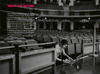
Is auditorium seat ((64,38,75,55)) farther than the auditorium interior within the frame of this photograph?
Yes

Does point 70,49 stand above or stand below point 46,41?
below

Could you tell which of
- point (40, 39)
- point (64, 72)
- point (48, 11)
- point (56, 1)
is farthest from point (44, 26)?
point (64, 72)

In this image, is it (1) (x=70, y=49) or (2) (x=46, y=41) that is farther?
Result: (2) (x=46, y=41)

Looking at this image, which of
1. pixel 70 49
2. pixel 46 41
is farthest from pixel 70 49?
pixel 46 41

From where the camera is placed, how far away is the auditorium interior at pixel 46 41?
303cm

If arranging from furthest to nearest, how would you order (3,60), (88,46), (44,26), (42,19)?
(44,26)
(42,19)
(88,46)
(3,60)

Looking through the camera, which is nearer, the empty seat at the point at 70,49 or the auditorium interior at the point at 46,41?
the auditorium interior at the point at 46,41

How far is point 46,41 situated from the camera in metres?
8.95

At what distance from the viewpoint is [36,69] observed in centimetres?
338

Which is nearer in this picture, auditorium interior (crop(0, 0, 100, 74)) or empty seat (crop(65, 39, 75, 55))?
auditorium interior (crop(0, 0, 100, 74))

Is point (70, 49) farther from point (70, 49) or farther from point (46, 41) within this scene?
point (46, 41)

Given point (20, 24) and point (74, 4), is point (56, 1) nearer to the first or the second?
point (74, 4)

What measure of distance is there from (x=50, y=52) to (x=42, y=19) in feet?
91.6

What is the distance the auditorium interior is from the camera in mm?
3027
